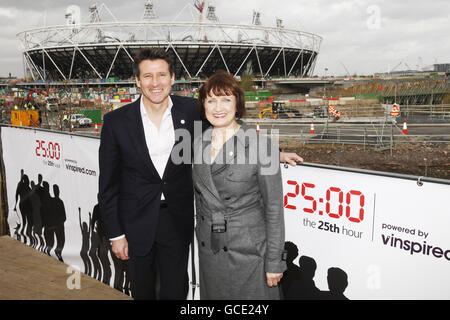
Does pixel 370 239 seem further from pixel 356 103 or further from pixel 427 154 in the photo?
pixel 356 103

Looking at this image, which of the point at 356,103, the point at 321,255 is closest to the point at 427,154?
the point at 321,255

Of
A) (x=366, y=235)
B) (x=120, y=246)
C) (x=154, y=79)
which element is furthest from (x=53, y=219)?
(x=366, y=235)

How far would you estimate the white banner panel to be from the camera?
2.00 meters


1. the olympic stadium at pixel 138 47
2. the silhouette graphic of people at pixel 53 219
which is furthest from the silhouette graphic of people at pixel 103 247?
the olympic stadium at pixel 138 47

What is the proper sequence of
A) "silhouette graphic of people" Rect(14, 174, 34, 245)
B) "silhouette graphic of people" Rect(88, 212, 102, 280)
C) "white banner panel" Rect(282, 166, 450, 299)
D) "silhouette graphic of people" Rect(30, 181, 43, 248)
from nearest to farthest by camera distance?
1. "white banner panel" Rect(282, 166, 450, 299)
2. "silhouette graphic of people" Rect(88, 212, 102, 280)
3. "silhouette graphic of people" Rect(30, 181, 43, 248)
4. "silhouette graphic of people" Rect(14, 174, 34, 245)

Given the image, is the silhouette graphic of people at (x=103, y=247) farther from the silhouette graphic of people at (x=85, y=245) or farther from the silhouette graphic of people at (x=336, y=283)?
the silhouette graphic of people at (x=336, y=283)

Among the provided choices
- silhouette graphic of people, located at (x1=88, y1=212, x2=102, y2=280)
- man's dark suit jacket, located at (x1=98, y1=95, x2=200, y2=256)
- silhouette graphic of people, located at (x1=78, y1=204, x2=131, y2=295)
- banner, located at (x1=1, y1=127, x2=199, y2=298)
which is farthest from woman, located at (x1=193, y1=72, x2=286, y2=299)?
silhouette graphic of people, located at (x1=88, y1=212, x2=102, y2=280)

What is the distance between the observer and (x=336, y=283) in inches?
96.7

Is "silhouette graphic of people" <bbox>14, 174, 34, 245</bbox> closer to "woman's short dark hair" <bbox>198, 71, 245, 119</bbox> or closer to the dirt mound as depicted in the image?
"woman's short dark hair" <bbox>198, 71, 245, 119</bbox>


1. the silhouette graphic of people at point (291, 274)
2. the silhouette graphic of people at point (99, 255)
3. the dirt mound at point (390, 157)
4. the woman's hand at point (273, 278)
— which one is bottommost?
the dirt mound at point (390, 157)

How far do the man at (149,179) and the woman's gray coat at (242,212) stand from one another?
1.07 feet

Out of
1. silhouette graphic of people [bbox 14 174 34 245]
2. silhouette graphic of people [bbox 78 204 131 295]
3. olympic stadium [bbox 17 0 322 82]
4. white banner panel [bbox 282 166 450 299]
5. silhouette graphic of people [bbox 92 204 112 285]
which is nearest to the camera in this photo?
white banner panel [bbox 282 166 450 299]

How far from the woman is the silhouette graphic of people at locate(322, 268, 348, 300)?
529 millimetres

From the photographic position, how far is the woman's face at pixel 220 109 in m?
2.06
